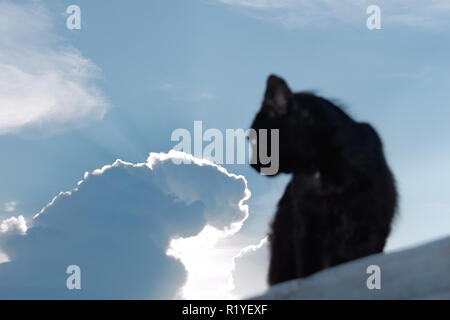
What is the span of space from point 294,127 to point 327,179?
971mm

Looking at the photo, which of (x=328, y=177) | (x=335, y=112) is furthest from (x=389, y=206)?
(x=335, y=112)

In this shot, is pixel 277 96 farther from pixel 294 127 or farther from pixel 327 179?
pixel 327 179

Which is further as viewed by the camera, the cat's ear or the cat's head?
the cat's ear

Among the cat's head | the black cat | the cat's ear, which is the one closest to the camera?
the black cat

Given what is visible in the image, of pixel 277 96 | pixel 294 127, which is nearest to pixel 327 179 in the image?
pixel 294 127

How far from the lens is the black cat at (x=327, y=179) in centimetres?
688

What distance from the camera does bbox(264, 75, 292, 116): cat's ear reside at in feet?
24.5

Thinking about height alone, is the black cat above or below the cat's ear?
below

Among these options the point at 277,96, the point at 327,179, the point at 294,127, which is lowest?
the point at 327,179

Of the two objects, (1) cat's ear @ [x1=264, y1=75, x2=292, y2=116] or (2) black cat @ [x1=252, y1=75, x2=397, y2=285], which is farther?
(1) cat's ear @ [x1=264, y1=75, x2=292, y2=116]

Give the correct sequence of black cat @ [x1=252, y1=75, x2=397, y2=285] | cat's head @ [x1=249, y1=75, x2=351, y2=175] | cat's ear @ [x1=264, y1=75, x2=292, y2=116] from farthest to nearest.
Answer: cat's ear @ [x1=264, y1=75, x2=292, y2=116] → cat's head @ [x1=249, y1=75, x2=351, y2=175] → black cat @ [x1=252, y1=75, x2=397, y2=285]

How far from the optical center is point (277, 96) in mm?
7570

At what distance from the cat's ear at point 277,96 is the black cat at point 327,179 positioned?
0.01m

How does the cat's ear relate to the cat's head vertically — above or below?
above
